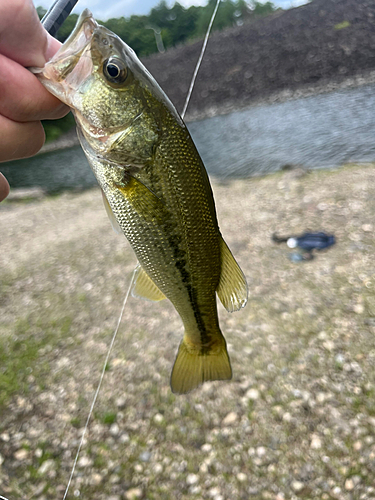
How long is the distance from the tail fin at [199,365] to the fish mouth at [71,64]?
0.53 metres

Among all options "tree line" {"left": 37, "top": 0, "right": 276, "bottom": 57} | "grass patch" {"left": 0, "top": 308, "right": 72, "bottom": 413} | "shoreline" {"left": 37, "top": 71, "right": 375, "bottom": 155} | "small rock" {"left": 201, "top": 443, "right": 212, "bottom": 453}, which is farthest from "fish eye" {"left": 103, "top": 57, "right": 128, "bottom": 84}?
"shoreline" {"left": 37, "top": 71, "right": 375, "bottom": 155}

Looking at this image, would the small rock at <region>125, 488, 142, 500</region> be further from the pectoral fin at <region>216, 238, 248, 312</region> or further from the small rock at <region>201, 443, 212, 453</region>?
the pectoral fin at <region>216, 238, 248, 312</region>

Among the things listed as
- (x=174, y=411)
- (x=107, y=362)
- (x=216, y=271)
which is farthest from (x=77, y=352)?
(x=216, y=271)

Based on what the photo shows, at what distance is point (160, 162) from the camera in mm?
545

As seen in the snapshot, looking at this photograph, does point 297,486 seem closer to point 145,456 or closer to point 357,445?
point 357,445

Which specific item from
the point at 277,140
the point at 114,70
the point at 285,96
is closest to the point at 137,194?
Result: the point at 114,70

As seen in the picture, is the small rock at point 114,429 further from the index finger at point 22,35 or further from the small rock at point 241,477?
the index finger at point 22,35

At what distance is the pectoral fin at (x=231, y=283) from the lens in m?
0.62

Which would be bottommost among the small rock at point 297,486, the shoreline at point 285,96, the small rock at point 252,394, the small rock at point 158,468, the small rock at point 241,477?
the shoreline at point 285,96

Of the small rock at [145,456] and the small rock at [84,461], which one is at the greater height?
the small rock at [84,461]

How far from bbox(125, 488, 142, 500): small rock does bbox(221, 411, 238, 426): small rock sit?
1.05 ft

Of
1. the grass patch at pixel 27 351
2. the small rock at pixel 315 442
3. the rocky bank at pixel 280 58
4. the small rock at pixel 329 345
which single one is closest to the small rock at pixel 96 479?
the grass patch at pixel 27 351

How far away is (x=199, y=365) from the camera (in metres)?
0.80

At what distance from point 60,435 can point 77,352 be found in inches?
17.6
